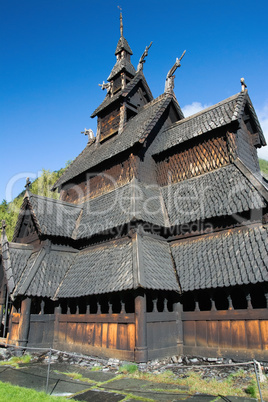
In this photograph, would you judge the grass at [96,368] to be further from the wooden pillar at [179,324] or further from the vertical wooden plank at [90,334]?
the wooden pillar at [179,324]

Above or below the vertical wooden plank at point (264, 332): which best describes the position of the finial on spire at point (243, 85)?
above

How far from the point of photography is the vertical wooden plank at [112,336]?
407 inches

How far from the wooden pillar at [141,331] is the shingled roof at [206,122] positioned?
8133mm

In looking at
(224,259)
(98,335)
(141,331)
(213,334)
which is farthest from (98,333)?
(224,259)

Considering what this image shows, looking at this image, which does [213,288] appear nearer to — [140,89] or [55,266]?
[55,266]

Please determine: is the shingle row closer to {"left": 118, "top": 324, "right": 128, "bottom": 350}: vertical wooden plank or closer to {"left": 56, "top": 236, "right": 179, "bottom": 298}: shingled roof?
{"left": 56, "top": 236, "right": 179, "bottom": 298}: shingled roof

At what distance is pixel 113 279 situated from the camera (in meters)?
10.7

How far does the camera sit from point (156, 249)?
11.9 m

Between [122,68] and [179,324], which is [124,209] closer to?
[179,324]

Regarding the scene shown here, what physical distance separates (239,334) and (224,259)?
2335 millimetres

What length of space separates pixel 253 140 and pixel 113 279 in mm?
10483

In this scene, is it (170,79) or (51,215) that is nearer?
A: (51,215)

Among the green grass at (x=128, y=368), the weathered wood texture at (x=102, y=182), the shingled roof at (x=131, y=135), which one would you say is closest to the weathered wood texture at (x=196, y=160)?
the weathered wood texture at (x=102, y=182)

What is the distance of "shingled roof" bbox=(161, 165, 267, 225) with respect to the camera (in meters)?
10.7
